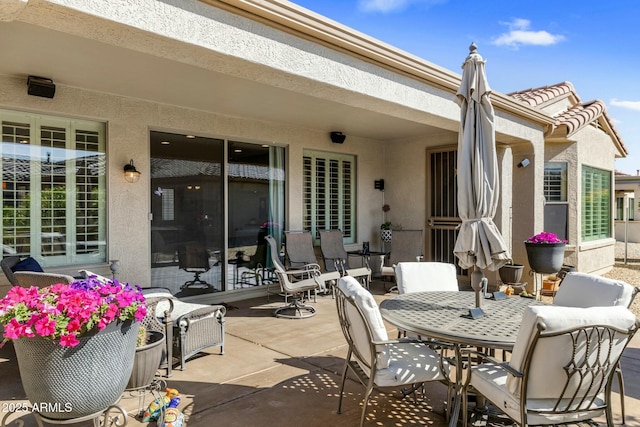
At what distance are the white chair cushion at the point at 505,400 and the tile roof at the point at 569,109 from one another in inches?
231

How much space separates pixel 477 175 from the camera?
10.4ft

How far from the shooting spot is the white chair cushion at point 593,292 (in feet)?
9.53

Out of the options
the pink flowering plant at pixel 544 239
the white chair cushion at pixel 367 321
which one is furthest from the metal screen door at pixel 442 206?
the white chair cushion at pixel 367 321

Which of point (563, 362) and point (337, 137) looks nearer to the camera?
point (563, 362)

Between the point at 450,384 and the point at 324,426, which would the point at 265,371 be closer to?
the point at 324,426

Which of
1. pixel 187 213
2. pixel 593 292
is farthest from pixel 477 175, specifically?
pixel 187 213

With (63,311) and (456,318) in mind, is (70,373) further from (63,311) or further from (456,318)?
(456,318)

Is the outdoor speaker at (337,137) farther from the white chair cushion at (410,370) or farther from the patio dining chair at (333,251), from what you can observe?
the white chair cushion at (410,370)

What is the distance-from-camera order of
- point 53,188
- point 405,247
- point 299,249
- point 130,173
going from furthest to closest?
point 405,247, point 299,249, point 130,173, point 53,188

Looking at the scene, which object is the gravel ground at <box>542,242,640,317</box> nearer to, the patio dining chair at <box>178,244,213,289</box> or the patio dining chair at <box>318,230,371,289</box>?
the patio dining chair at <box>318,230,371,289</box>

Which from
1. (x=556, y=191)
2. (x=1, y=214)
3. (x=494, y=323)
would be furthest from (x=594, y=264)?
(x=1, y=214)

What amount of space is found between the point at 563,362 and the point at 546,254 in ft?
16.2

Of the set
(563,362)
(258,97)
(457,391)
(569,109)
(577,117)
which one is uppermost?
(569,109)

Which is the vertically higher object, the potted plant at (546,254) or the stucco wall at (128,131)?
the stucco wall at (128,131)
